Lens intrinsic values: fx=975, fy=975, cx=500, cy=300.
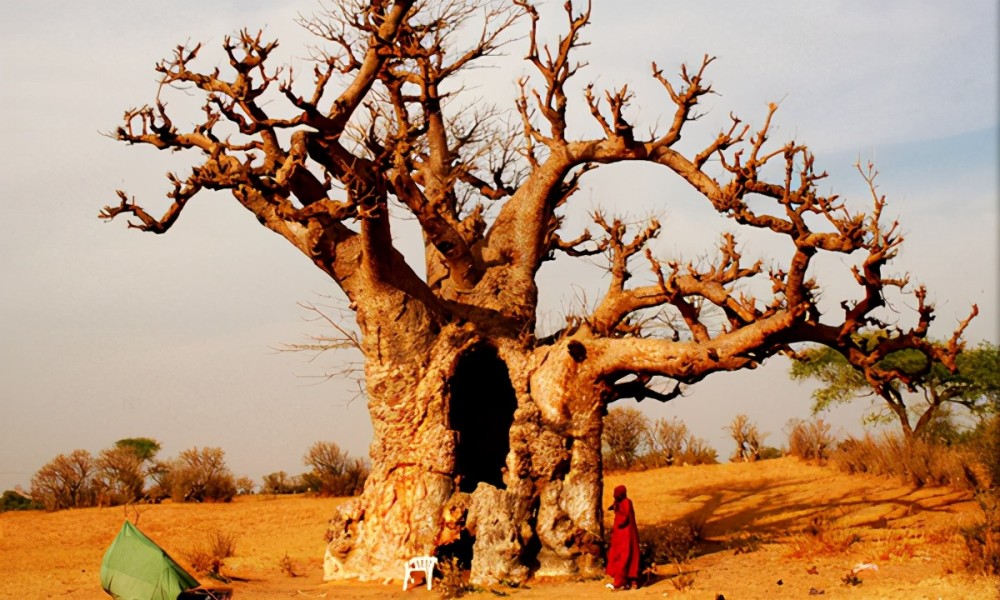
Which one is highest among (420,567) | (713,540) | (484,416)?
(484,416)

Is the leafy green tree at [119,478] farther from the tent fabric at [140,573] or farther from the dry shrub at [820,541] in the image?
the dry shrub at [820,541]

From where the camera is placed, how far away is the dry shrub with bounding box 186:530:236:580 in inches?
545

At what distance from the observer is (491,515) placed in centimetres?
1220

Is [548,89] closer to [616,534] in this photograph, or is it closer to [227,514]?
[616,534]

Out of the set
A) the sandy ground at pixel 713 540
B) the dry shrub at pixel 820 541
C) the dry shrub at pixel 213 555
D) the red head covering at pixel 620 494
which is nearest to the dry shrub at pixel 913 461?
the sandy ground at pixel 713 540

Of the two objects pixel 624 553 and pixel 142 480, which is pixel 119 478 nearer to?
pixel 142 480

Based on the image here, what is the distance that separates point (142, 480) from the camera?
911 inches

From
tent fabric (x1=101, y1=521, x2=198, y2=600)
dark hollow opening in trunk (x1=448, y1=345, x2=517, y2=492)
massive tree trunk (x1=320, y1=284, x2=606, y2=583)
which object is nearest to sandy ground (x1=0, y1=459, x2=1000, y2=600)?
massive tree trunk (x1=320, y1=284, x2=606, y2=583)

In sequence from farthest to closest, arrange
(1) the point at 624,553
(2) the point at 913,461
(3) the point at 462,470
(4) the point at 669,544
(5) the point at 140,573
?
(2) the point at 913,461 < (4) the point at 669,544 < (3) the point at 462,470 < (1) the point at 624,553 < (5) the point at 140,573

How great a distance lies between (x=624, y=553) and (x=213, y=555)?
6.97 meters

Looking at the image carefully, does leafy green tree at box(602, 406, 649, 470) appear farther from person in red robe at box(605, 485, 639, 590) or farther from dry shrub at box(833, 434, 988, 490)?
person in red robe at box(605, 485, 639, 590)

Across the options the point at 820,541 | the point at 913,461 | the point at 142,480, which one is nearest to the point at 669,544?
the point at 820,541

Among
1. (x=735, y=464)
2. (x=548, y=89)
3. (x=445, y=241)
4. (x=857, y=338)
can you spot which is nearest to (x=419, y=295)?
(x=445, y=241)

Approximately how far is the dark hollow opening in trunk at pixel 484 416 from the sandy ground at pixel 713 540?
2832mm
